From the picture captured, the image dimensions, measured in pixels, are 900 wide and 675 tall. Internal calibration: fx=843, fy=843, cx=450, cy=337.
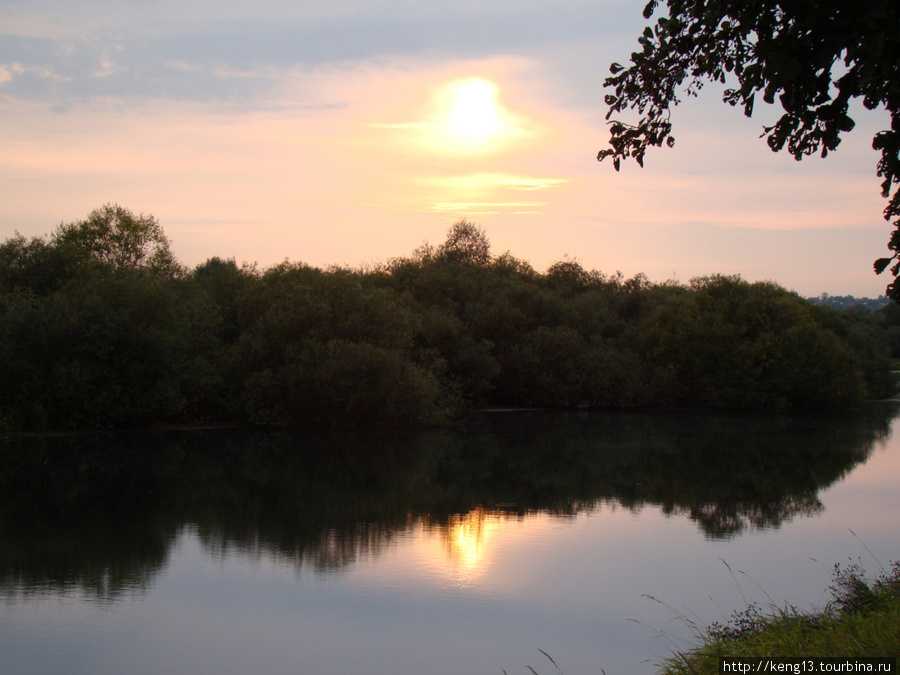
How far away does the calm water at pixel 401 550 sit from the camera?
29.4 feet

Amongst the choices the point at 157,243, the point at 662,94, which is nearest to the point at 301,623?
the point at 662,94

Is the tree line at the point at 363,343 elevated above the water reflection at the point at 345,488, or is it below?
above

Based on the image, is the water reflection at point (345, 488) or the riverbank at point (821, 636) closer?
the riverbank at point (821, 636)

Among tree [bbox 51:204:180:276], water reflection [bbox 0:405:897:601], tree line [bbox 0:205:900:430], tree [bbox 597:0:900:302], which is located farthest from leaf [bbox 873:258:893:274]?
tree [bbox 51:204:180:276]

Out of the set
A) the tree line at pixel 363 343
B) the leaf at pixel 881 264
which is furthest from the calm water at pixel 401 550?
the leaf at pixel 881 264

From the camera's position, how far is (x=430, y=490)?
63.1 feet

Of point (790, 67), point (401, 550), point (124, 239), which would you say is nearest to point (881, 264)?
point (790, 67)

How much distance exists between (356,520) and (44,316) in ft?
55.7

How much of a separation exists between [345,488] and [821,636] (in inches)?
536

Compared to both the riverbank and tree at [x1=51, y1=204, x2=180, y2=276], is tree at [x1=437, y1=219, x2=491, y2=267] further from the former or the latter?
the riverbank

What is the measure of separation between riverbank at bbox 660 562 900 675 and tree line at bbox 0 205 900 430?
76.7ft

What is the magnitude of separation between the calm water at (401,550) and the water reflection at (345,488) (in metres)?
0.09

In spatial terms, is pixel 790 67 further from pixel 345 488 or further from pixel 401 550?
pixel 345 488

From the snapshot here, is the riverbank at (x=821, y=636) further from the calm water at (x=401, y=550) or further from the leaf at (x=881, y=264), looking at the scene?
the leaf at (x=881, y=264)
